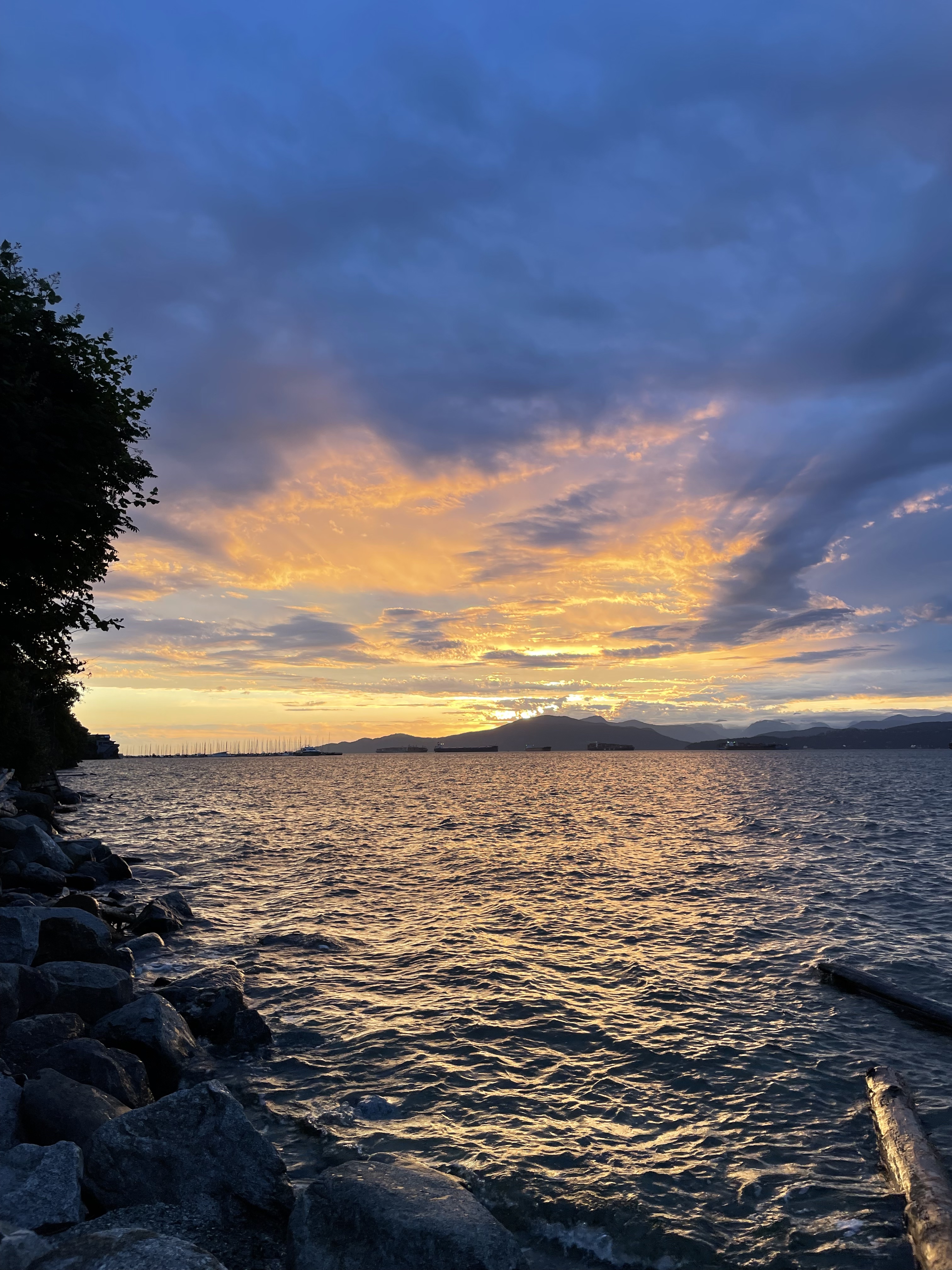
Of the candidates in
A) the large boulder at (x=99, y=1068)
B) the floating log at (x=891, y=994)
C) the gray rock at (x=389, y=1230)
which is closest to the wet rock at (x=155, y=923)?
the large boulder at (x=99, y=1068)

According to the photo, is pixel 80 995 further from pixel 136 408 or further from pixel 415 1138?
pixel 136 408

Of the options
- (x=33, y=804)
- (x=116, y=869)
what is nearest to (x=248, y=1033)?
(x=116, y=869)

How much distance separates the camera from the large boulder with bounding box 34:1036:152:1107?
10836mm

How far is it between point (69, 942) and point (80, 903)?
637 cm

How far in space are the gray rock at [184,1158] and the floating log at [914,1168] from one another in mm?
7470

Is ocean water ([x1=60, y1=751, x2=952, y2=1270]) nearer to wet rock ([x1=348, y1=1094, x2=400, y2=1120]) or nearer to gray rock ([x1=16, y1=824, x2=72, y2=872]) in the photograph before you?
wet rock ([x1=348, y1=1094, x2=400, y2=1120])

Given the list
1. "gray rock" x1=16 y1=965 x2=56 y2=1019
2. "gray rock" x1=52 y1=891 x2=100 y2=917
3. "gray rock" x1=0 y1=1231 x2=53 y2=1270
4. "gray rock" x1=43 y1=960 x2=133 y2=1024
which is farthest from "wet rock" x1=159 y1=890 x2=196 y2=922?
"gray rock" x1=0 y1=1231 x2=53 y2=1270

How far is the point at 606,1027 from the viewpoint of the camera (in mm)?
15312

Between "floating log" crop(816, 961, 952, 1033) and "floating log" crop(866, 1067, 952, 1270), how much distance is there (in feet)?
10.4

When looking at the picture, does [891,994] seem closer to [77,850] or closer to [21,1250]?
[21,1250]

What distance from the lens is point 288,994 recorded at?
17.9 m

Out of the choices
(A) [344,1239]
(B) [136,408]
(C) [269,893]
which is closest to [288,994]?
(A) [344,1239]

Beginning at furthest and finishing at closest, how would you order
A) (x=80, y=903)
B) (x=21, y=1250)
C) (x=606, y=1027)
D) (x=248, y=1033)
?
(x=80, y=903), (x=606, y=1027), (x=248, y=1033), (x=21, y=1250)

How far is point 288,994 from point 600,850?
28.6 metres
